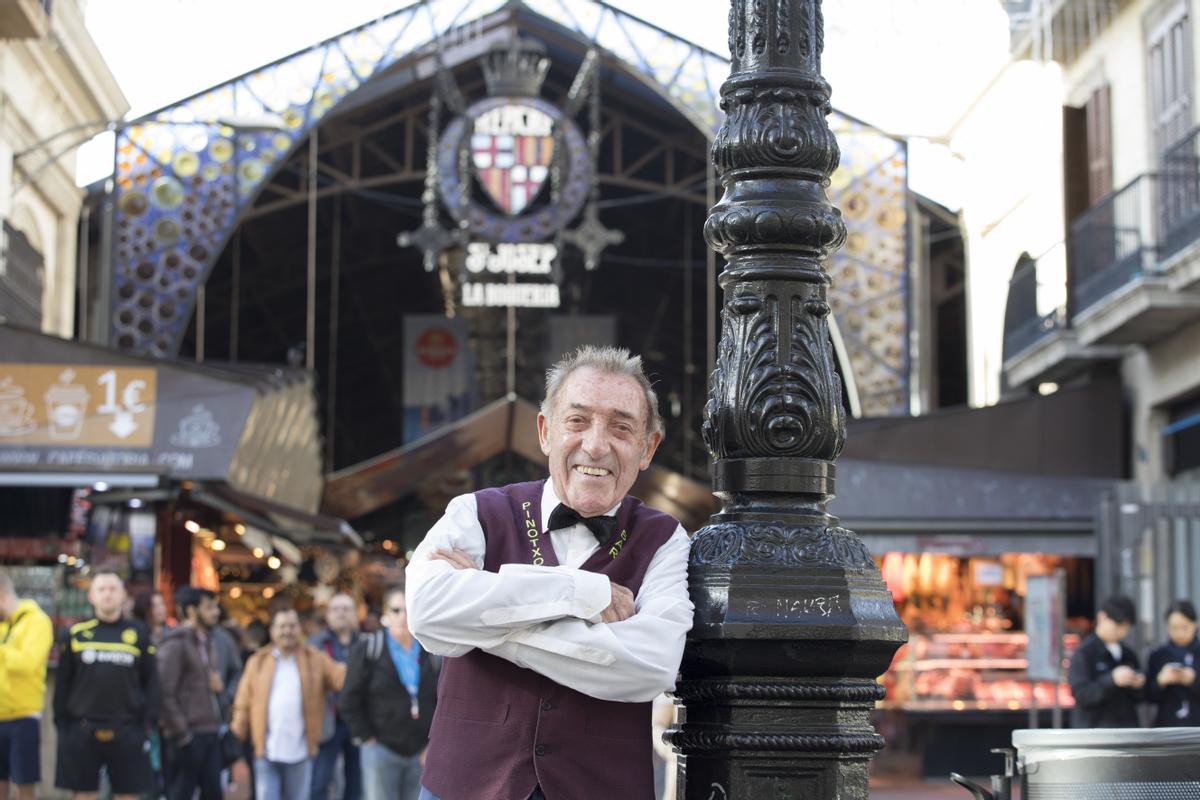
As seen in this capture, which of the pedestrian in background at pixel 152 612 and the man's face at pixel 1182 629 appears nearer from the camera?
the man's face at pixel 1182 629

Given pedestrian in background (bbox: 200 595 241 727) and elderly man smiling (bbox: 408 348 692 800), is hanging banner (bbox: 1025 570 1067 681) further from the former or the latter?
elderly man smiling (bbox: 408 348 692 800)

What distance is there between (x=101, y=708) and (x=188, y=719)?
42.8 inches

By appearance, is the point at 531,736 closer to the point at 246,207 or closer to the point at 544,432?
the point at 544,432

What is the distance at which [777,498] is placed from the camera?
4457 millimetres

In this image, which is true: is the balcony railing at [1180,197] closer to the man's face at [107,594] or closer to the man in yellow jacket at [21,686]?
the man's face at [107,594]

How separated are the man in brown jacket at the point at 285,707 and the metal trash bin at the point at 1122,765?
7348 mm

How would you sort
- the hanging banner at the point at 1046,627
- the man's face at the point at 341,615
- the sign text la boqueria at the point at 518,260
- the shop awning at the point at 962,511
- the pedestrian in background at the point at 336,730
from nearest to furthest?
1. the pedestrian in background at the point at 336,730
2. the man's face at the point at 341,615
3. the hanging banner at the point at 1046,627
4. the shop awning at the point at 962,511
5. the sign text la boqueria at the point at 518,260

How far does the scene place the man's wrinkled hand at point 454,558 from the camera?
398cm

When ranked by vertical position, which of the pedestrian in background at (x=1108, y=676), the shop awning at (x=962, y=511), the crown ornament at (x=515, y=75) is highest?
the crown ornament at (x=515, y=75)

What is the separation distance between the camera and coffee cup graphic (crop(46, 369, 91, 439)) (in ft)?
57.4

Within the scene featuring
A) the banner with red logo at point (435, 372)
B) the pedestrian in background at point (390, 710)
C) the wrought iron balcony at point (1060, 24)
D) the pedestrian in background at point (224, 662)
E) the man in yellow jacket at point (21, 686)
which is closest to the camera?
the pedestrian in background at point (390, 710)

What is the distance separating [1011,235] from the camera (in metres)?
24.5

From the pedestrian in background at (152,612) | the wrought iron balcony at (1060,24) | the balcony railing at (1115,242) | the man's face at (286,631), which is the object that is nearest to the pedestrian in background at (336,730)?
the man's face at (286,631)

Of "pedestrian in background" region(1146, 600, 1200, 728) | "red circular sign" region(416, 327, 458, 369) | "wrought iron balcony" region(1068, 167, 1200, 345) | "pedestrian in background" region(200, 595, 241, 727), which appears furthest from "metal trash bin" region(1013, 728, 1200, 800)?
"red circular sign" region(416, 327, 458, 369)
